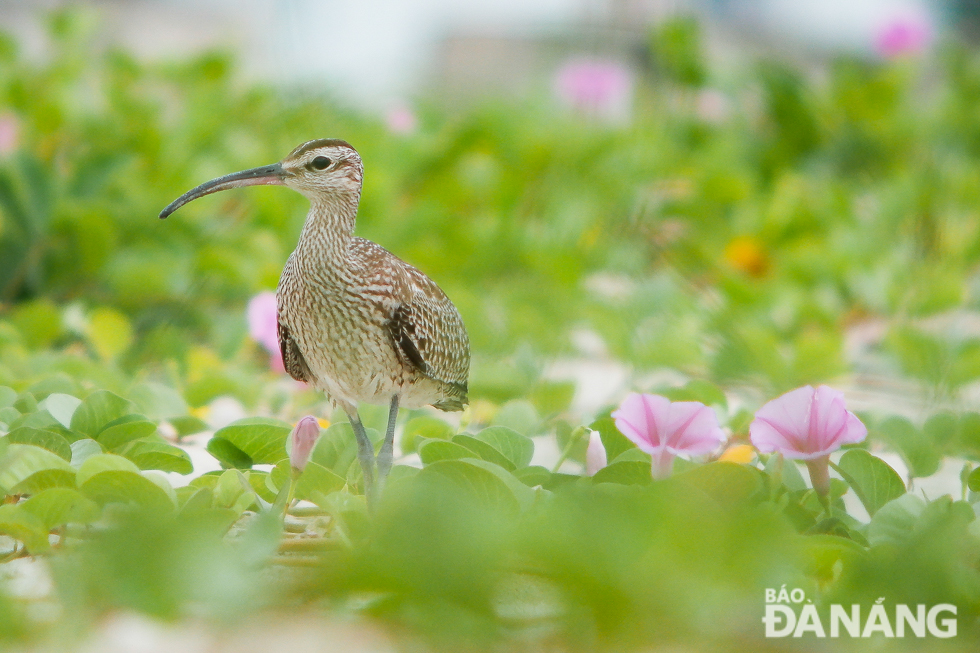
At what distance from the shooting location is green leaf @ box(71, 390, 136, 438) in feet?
6.29

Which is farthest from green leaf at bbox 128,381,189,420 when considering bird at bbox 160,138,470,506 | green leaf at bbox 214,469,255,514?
green leaf at bbox 214,469,255,514

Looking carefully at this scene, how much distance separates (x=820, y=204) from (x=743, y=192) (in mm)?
490

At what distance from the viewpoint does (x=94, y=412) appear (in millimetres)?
1923

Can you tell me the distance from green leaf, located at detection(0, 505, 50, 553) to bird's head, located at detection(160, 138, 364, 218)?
22.4 inches

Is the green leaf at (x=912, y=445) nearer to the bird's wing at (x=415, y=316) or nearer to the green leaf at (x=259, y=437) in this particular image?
the bird's wing at (x=415, y=316)

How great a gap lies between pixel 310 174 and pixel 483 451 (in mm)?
605

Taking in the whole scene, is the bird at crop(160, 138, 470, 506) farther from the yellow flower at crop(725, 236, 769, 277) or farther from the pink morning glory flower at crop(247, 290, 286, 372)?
the yellow flower at crop(725, 236, 769, 277)

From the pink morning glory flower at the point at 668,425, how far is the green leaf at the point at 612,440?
1.00 ft

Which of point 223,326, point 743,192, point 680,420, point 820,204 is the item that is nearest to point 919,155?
point 820,204

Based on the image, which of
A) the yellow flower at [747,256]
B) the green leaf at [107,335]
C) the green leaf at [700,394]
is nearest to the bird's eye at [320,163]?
the green leaf at [700,394]

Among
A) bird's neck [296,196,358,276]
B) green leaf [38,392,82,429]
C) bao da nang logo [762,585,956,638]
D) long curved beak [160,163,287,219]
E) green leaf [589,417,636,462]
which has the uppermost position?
long curved beak [160,163,287,219]

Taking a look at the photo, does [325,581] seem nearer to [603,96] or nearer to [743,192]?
[743,192]

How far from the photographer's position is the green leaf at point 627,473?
5.81ft

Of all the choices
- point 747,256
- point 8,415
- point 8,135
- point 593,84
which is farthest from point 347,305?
point 593,84
